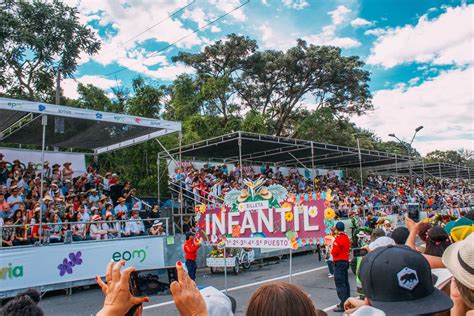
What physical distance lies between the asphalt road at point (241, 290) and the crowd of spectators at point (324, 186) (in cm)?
352

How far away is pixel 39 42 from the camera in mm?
22984

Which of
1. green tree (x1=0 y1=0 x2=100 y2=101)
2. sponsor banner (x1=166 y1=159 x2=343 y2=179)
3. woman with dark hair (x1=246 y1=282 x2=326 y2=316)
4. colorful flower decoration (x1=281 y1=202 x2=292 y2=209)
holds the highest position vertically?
green tree (x1=0 y1=0 x2=100 y2=101)

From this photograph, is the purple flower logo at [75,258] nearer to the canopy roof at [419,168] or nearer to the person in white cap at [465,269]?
the person in white cap at [465,269]

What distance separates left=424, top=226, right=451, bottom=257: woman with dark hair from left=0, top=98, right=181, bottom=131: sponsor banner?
402 inches

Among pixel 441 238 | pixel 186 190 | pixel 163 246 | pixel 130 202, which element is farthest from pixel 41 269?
pixel 441 238

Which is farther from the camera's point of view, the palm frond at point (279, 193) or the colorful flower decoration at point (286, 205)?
the palm frond at point (279, 193)

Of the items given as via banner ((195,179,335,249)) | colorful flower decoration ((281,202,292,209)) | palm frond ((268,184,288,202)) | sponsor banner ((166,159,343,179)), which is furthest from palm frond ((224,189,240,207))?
sponsor banner ((166,159,343,179))

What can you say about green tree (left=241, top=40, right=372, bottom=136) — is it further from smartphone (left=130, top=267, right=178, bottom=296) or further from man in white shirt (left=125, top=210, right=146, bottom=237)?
smartphone (left=130, top=267, right=178, bottom=296)

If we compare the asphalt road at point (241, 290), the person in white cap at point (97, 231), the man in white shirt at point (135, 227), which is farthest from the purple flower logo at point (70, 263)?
the man in white shirt at point (135, 227)

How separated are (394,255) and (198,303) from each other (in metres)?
1.03

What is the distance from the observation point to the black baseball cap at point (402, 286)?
1.91m

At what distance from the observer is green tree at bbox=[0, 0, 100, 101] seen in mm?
22391

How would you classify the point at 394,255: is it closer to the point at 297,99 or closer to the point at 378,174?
the point at 297,99

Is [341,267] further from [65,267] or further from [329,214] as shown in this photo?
[65,267]
